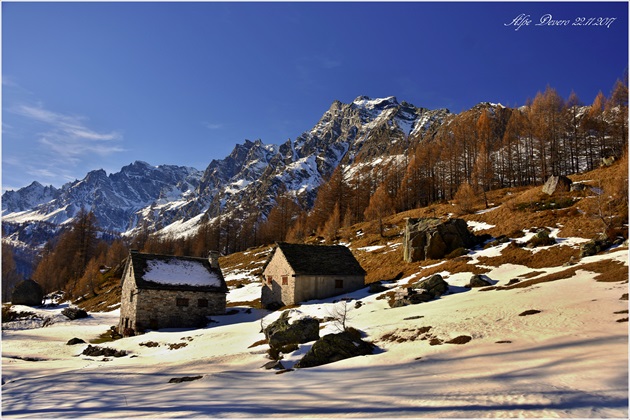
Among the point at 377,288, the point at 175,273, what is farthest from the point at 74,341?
the point at 377,288

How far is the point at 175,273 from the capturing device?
4616 cm

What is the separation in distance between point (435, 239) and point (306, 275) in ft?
59.1

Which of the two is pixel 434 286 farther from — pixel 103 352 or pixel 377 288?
pixel 103 352

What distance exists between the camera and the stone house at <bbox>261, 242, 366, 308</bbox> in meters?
45.9

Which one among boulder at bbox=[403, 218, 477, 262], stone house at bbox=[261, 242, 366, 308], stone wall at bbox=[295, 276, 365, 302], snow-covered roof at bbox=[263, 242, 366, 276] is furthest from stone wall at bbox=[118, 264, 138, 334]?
boulder at bbox=[403, 218, 477, 262]

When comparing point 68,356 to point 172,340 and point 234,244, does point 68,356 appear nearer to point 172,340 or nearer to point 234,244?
point 172,340

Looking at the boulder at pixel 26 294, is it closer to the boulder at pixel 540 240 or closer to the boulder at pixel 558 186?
the boulder at pixel 540 240

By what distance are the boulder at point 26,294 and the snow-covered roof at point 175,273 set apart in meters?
30.2

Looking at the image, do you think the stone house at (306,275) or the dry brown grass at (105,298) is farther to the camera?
the dry brown grass at (105,298)

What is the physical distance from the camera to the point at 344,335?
22.0 meters

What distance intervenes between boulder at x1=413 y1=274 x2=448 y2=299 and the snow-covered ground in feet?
8.17

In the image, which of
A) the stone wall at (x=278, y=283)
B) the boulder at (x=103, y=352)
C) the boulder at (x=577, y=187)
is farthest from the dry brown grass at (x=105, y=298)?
the boulder at (x=577, y=187)

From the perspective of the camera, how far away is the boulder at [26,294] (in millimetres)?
62250

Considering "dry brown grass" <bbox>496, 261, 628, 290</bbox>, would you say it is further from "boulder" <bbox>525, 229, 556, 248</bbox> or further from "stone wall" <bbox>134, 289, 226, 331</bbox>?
"stone wall" <bbox>134, 289, 226, 331</bbox>
